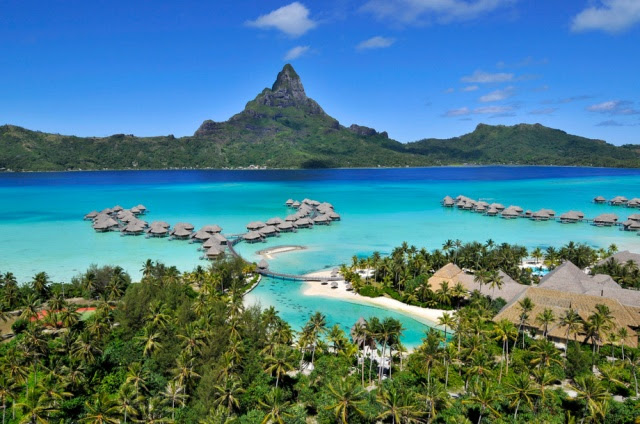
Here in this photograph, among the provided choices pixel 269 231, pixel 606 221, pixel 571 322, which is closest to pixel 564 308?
pixel 571 322

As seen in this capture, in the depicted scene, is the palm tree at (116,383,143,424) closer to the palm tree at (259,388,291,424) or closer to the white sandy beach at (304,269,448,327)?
the palm tree at (259,388,291,424)

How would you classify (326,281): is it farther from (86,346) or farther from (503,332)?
(86,346)

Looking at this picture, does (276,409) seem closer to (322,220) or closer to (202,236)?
(202,236)

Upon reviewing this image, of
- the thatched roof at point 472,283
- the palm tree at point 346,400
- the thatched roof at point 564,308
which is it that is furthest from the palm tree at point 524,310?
the palm tree at point 346,400

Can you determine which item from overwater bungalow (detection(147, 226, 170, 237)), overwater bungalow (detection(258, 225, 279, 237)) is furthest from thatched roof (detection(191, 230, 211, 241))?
overwater bungalow (detection(258, 225, 279, 237))

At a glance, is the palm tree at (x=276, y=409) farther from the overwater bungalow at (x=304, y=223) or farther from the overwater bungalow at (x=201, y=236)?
the overwater bungalow at (x=304, y=223)

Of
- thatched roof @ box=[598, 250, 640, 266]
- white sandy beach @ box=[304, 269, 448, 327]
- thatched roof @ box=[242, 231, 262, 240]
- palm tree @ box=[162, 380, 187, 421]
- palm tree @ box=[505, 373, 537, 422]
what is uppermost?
thatched roof @ box=[598, 250, 640, 266]
